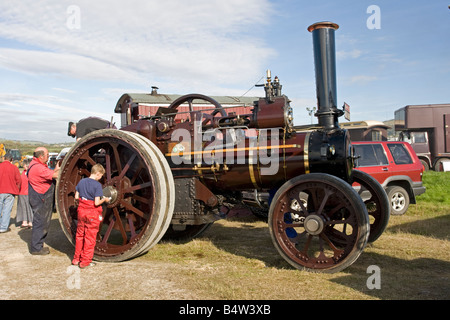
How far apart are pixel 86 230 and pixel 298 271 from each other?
8.91 feet

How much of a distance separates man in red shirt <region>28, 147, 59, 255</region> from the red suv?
6369mm

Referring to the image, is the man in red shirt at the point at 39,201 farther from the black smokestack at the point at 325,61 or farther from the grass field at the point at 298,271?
the black smokestack at the point at 325,61

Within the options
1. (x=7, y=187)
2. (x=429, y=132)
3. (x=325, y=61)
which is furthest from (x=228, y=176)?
(x=429, y=132)

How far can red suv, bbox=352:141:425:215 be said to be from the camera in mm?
8672

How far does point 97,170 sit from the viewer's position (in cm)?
496

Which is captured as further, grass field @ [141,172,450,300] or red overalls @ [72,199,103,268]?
red overalls @ [72,199,103,268]

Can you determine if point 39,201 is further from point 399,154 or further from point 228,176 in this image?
point 399,154

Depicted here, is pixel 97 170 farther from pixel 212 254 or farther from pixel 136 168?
pixel 212 254

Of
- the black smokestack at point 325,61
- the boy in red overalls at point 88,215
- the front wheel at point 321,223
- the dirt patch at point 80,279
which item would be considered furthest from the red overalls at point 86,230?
the black smokestack at point 325,61

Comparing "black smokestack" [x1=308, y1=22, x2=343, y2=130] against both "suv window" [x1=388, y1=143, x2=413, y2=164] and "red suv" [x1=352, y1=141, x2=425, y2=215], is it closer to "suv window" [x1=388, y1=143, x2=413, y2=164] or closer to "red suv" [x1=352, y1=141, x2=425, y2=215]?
"red suv" [x1=352, y1=141, x2=425, y2=215]

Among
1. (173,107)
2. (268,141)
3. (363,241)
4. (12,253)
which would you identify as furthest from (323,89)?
(12,253)

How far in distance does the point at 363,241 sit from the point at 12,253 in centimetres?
509

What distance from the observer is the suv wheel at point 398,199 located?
865cm

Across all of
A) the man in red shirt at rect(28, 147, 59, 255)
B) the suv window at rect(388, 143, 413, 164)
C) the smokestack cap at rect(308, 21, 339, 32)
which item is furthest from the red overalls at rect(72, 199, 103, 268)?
the suv window at rect(388, 143, 413, 164)
